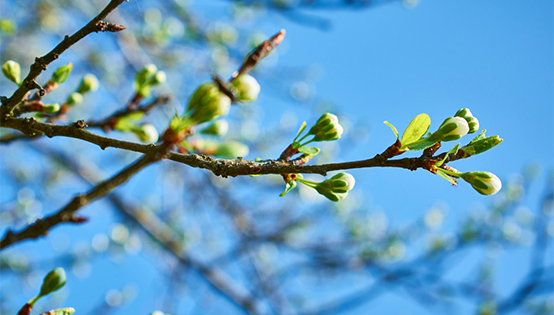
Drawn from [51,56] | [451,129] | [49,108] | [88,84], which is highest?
[88,84]

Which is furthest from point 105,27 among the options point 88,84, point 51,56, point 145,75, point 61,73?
point 88,84

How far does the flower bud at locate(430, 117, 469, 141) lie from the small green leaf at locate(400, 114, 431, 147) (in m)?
0.04

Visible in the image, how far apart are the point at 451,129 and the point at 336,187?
0.37 metres

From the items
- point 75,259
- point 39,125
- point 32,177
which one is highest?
point 32,177

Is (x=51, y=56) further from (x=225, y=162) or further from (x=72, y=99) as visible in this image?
(x=72, y=99)

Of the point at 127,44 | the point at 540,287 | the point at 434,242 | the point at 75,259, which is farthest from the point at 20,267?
the point at 540,287

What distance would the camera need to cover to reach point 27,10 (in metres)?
5.68

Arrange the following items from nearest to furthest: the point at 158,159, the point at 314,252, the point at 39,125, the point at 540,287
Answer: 1. the point at 158,159
2. the point at 39,125
3. the point at 540,287
4. the point at 314,252

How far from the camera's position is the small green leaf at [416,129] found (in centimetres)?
121

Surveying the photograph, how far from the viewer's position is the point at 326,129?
1.38 meters

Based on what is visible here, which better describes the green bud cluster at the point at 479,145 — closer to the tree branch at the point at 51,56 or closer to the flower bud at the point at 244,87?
the flower bud at the point at 244,87

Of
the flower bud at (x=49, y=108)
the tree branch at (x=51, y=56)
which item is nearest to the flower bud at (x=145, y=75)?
the flower bud at (x=49, y=108)

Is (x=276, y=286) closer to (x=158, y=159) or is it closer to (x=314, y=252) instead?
(x=314, y=252)

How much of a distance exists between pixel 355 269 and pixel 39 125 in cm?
433
